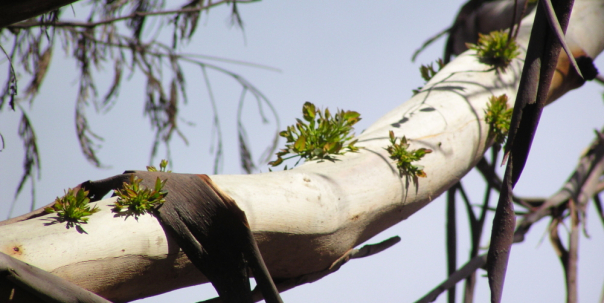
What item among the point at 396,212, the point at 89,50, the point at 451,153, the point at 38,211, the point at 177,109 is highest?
the point at 89,50

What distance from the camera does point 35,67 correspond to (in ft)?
7.24

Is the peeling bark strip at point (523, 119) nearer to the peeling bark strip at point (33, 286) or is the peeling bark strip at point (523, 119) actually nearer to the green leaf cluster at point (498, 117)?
the green leaf cluster at point (498, 117)

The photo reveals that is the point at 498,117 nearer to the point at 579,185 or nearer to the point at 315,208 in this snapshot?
the point at 315,208

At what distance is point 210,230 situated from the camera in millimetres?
854

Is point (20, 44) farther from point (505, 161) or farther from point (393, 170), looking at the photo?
point (505, 161)

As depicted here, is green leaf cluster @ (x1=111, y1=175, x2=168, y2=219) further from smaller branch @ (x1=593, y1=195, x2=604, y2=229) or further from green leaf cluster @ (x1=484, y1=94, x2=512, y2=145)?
smaller branch @ (x1=593, y1=195, x2=604, y2=229)

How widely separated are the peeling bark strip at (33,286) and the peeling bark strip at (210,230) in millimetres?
184

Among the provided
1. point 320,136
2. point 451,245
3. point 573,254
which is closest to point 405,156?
point 320,136

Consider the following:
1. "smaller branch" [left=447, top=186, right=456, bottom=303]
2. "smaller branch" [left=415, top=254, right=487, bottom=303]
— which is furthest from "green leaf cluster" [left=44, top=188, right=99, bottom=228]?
"smaller branch" [left=447, top=186, right=456, bottom=303]

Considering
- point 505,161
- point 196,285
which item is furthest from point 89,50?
point 505,161

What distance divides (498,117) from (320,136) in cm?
58

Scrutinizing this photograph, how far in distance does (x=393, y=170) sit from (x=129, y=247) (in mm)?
645

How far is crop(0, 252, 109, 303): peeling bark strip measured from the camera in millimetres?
620

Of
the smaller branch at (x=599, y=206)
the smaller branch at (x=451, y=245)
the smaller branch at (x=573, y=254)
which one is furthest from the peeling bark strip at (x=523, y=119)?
the smaller branch at (x=599, y=206)
